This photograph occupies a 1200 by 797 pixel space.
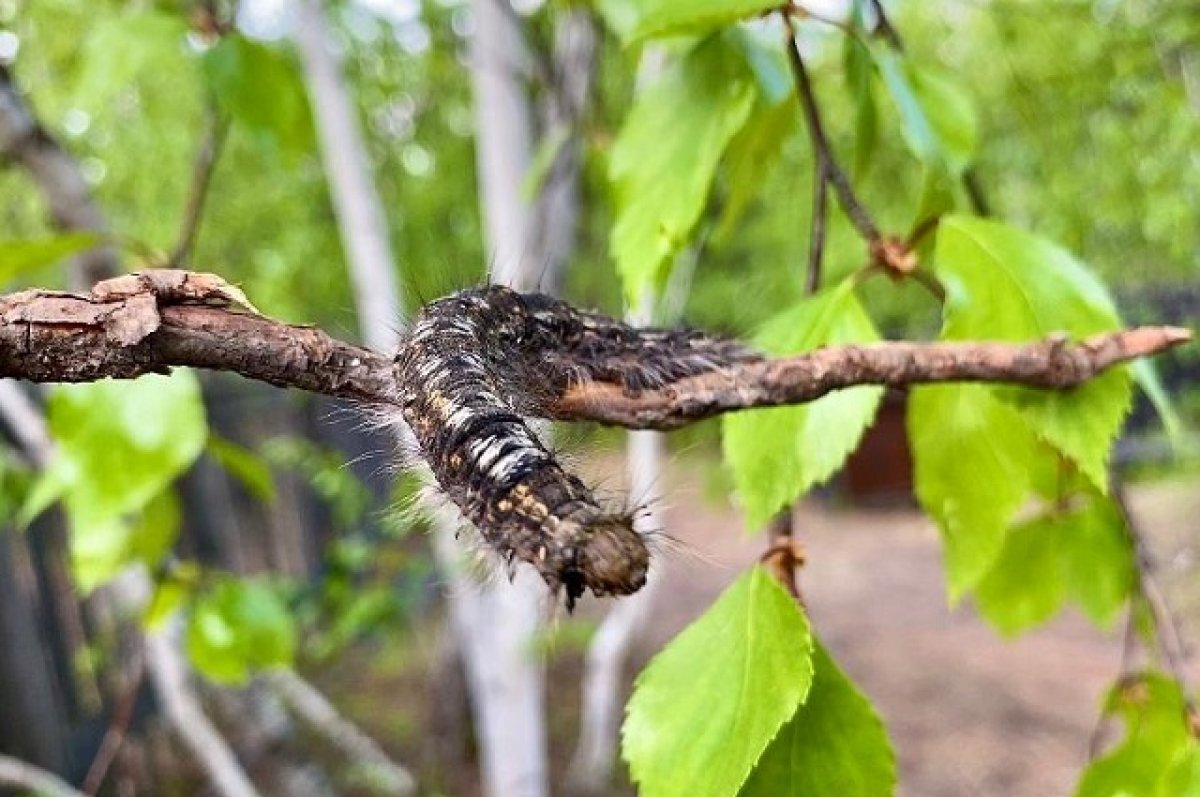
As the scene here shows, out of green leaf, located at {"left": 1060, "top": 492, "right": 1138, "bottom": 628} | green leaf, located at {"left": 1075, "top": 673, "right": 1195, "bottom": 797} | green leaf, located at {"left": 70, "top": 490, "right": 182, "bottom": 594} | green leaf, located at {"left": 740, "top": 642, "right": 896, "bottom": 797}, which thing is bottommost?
green leaf, located at {"left": 1075, "top": 673, "right": 1195, "bottom": 797}

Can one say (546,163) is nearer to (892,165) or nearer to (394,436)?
(394,436)

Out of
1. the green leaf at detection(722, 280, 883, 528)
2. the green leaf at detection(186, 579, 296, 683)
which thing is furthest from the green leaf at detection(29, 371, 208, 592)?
the green leaf at detection(722, 280, 883, 528)

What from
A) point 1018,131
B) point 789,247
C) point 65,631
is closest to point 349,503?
point 65,631

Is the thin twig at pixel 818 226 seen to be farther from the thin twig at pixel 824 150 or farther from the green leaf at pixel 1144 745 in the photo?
the green leaf at pixel 1144 745

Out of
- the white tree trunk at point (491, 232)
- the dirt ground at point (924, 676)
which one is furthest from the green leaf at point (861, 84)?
the dirt ground at point (924, 676)

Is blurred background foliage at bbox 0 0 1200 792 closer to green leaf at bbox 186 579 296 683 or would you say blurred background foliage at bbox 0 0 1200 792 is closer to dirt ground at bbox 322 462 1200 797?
green leaf at bbox 186 579 296 683
